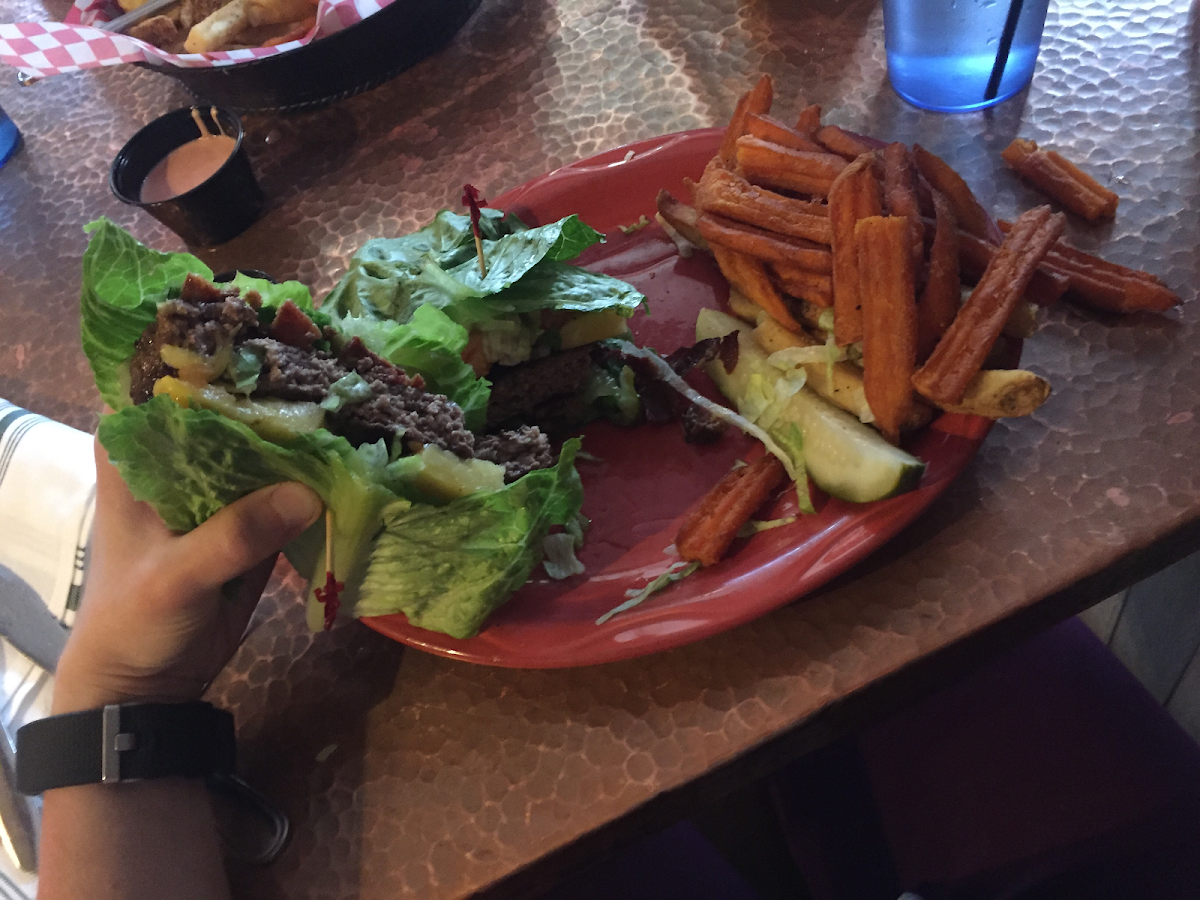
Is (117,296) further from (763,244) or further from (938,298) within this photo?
(938,298)

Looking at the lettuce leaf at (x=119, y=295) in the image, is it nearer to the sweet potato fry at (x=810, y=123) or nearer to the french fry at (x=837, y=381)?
the french fry at (x=837, y=381)

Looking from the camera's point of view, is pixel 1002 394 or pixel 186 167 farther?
pixel 186 167

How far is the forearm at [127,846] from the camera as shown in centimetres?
89

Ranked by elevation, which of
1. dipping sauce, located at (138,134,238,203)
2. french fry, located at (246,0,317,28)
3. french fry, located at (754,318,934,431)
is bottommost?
french fry, located at (754,318,934,431)

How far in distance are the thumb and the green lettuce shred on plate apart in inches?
0.8

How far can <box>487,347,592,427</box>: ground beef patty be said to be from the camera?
121 centimetres

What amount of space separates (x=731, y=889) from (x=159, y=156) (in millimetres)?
1785

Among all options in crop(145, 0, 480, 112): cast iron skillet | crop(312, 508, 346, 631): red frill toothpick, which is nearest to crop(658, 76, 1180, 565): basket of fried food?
crop(312, 508, 346, 631): red frill toothpick

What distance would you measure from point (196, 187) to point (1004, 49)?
5.01 ft

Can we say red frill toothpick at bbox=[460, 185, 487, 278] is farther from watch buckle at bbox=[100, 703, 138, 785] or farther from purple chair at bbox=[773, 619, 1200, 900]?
purple chair at bbox=[773, 619, 1200, 900]

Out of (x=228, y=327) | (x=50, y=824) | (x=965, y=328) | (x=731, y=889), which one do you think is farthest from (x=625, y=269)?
(x=50, y=824)

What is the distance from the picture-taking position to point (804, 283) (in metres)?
1.14

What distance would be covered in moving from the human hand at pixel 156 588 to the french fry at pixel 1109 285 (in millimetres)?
1066

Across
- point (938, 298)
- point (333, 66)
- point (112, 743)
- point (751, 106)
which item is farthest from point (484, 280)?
point (333, 66)
